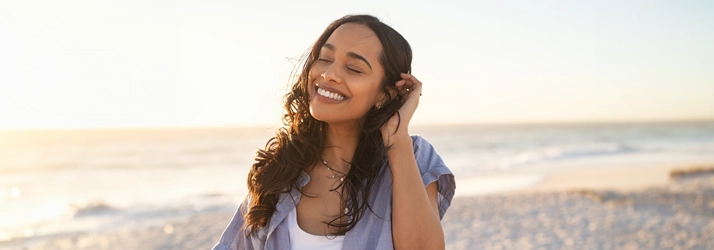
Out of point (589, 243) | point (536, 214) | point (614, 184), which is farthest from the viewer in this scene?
point (614, 184)

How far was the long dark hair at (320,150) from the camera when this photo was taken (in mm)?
2387

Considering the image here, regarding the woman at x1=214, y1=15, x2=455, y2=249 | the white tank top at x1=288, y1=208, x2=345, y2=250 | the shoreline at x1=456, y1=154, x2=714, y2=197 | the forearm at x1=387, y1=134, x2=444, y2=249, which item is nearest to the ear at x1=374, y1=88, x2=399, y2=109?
the woman at x1=214, y1=15, x2=455, y2=249

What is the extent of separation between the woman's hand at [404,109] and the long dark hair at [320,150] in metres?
0.03

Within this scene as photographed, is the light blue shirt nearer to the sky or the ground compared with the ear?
nearer to the ground

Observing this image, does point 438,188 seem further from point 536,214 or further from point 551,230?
point 536,214

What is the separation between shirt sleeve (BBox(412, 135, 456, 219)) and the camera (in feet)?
7.76

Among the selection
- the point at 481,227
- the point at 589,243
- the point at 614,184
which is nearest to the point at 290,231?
the point at 589,243

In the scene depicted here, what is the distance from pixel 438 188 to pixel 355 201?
0.38 metres

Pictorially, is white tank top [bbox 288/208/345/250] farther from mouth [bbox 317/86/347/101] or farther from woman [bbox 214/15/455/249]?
mouth [bbox 317/86/347/101]

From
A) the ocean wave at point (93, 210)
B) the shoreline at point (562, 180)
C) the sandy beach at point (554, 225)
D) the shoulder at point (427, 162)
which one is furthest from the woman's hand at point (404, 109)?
the ocean wave at point (93, 210)

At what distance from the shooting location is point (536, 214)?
9.52 meters

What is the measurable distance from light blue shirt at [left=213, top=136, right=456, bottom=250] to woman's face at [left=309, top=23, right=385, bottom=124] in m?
Answer: 0.33

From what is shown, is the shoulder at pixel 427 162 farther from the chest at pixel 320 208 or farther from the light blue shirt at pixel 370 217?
the chest at pixel 320 208

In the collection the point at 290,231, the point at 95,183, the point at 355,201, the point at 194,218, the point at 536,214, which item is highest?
the point at 355,201
